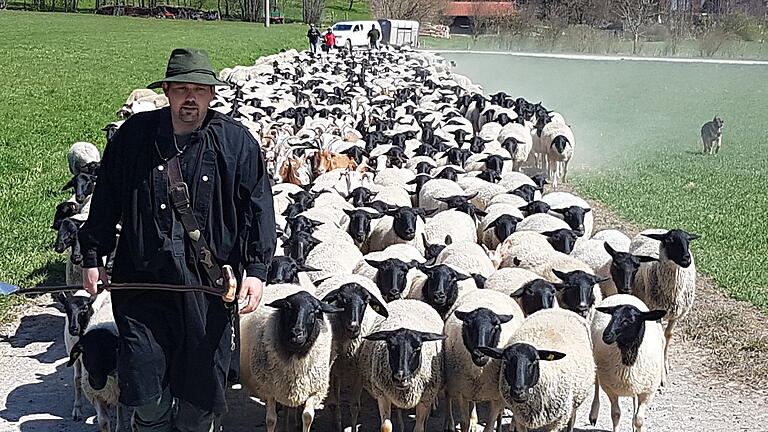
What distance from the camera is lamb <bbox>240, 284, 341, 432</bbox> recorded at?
18.4 feet

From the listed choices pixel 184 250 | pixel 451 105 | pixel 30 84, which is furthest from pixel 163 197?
pixel 30 84

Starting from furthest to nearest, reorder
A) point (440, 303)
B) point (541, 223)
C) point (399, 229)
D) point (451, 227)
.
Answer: point (451, 227) < point (541, 223) < point (399, 229) < point (440, 303)

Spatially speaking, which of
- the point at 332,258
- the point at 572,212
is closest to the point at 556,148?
the point at 572,212

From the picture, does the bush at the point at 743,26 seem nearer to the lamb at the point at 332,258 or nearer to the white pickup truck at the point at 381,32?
the white pickup truck at the point at 381,32

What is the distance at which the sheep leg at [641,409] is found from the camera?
5.94m

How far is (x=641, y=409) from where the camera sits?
6.00 metres

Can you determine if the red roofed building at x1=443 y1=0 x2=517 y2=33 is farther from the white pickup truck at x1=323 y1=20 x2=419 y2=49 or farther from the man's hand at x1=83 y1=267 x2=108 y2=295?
the man's hand at x1=83 y1=267 x2=108 y2=295

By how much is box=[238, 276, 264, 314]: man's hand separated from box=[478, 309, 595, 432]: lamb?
1.87 meters

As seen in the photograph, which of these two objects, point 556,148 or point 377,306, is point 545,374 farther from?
point 556,148

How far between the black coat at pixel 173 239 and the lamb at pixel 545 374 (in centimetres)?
194

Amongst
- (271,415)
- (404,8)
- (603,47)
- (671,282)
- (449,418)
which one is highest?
(404,8)

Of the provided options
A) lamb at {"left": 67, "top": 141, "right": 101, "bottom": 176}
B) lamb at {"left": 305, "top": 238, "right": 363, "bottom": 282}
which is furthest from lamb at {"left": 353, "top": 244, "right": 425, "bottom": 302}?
lamb at {"left": 67, "top": 141, "right": 101, "bottom": 176}

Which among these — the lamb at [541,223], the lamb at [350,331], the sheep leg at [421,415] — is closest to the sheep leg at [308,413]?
the lamb at [350,331]

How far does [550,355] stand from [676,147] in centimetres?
1648
